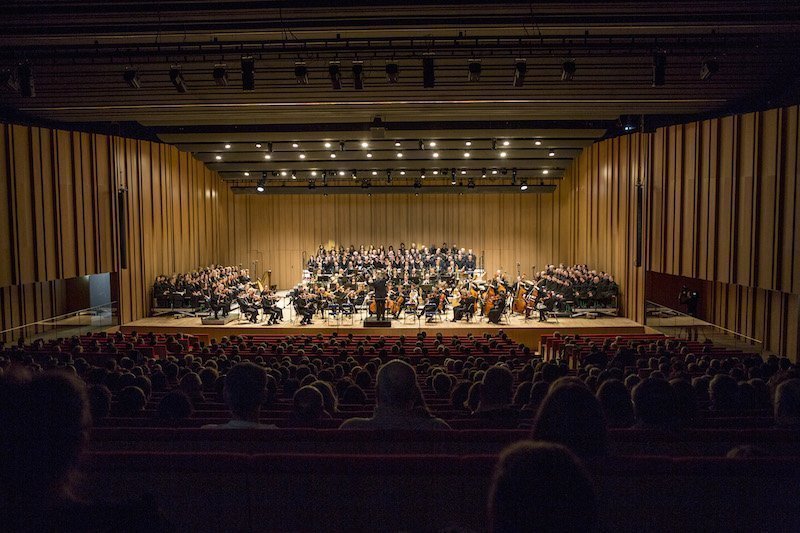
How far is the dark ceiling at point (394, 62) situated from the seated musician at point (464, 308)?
5100 millimetres

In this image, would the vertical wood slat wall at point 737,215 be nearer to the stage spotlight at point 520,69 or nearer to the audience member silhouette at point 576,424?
the stage spotlight at point 520,69

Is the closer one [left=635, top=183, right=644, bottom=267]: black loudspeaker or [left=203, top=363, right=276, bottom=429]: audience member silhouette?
[left=203, top=363, right=276, bottom=429]: audience member silhouette

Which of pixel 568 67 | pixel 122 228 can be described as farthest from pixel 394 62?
pixel 122 228

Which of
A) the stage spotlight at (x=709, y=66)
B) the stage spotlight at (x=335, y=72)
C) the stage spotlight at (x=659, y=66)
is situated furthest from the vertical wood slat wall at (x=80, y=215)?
the stage spotlight at (x=709, y=66)

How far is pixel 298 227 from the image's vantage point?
25.3 meters

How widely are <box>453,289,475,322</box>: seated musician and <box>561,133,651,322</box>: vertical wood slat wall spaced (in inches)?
185

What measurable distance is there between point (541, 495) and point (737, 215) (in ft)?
42.5

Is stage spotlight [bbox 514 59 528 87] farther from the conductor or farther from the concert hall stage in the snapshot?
the concert hall stage

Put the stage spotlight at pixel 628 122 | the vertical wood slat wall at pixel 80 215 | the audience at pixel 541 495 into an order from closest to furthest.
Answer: the audience at pixel 541 495
the vertical wood slat wall at pixel 80 215
the stage spotlight at pixel 628 122

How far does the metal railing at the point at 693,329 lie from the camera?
1255 cm

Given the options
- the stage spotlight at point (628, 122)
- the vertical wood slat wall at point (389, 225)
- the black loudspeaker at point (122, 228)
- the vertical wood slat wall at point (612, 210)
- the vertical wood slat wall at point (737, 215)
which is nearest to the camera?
the vertical wood slat wall at point (737, 215)

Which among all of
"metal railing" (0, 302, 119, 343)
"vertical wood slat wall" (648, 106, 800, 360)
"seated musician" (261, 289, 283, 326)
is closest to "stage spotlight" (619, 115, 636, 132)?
"vertical wood slat wall" (648, 106, 800, 360)

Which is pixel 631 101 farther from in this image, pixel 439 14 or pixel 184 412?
pixel 184 412

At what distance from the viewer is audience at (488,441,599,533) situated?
1.06 meters
